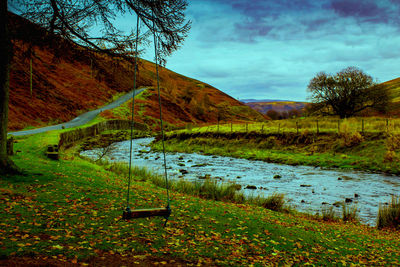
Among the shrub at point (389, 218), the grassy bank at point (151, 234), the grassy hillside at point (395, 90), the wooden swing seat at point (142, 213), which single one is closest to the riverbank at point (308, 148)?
the shrub at point (389, 218)

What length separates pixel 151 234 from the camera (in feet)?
24.9

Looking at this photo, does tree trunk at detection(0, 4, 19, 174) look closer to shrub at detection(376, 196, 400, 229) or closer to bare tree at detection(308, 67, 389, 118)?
shrub at detection(376, 196, 400, 229)

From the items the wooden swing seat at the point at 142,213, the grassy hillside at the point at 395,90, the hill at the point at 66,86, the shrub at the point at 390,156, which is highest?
the grassy hillside at the point at 395,90

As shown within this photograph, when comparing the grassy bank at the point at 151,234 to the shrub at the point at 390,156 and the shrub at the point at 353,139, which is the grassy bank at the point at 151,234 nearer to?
the shrub at the point at 390,156

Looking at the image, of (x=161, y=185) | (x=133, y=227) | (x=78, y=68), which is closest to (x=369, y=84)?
(x=161, y=185)

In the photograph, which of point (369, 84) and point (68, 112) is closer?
point (369, 84)

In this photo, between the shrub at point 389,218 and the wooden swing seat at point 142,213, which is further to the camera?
the shrub at point 389,218

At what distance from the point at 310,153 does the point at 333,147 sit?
235 centimetres

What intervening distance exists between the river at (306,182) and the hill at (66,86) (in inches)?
340

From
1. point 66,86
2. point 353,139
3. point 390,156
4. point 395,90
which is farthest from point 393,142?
point 395,90

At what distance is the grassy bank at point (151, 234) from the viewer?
6.14m

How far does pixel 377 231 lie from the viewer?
421 inches

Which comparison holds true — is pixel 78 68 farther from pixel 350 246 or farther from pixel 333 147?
pixel 350 246

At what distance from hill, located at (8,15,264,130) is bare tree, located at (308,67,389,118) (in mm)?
27845
